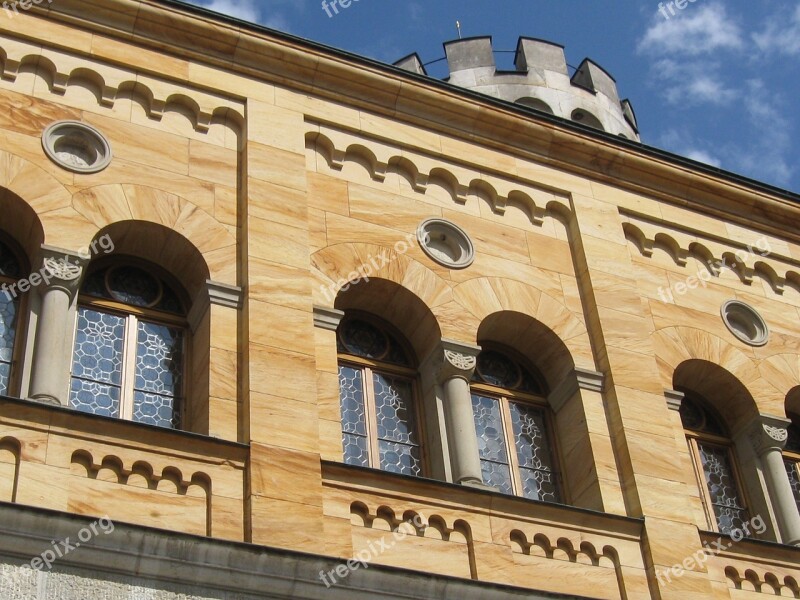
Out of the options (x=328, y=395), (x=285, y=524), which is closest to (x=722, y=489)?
(x=328, y=395)

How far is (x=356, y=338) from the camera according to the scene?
54.0 feet

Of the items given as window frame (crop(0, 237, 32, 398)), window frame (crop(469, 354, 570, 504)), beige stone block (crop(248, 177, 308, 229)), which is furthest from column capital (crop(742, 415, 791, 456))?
window frame (crop(0, 237, 32, 398))

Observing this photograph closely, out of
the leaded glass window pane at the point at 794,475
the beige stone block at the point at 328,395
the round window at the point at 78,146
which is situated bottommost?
the beige stone block at the point at 328,395

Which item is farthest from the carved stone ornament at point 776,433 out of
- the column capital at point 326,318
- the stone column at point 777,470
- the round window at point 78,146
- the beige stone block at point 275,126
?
the round window at point 78,146

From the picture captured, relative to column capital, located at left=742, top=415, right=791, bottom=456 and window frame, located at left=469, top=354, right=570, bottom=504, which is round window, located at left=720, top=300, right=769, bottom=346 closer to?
column capital, located at left=742, top=415, right=791, bottom=456

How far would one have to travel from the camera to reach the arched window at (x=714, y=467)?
1712 centimetres

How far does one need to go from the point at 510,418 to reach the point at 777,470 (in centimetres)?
339

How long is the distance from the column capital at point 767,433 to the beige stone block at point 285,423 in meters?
6.22

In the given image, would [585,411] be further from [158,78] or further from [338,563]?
[158,78]

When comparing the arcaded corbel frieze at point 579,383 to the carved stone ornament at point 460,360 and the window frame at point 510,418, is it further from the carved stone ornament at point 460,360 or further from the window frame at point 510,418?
the carved stone ornament at point 460,360

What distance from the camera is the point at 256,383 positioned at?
14.2 meters

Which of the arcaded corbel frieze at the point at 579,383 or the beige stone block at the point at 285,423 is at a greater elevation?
the arcaded corbel frieze at the point at 579,383

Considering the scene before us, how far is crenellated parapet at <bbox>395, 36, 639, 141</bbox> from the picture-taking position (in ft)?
78.4

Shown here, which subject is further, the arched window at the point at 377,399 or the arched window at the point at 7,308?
the arched window at the point at 377,399
